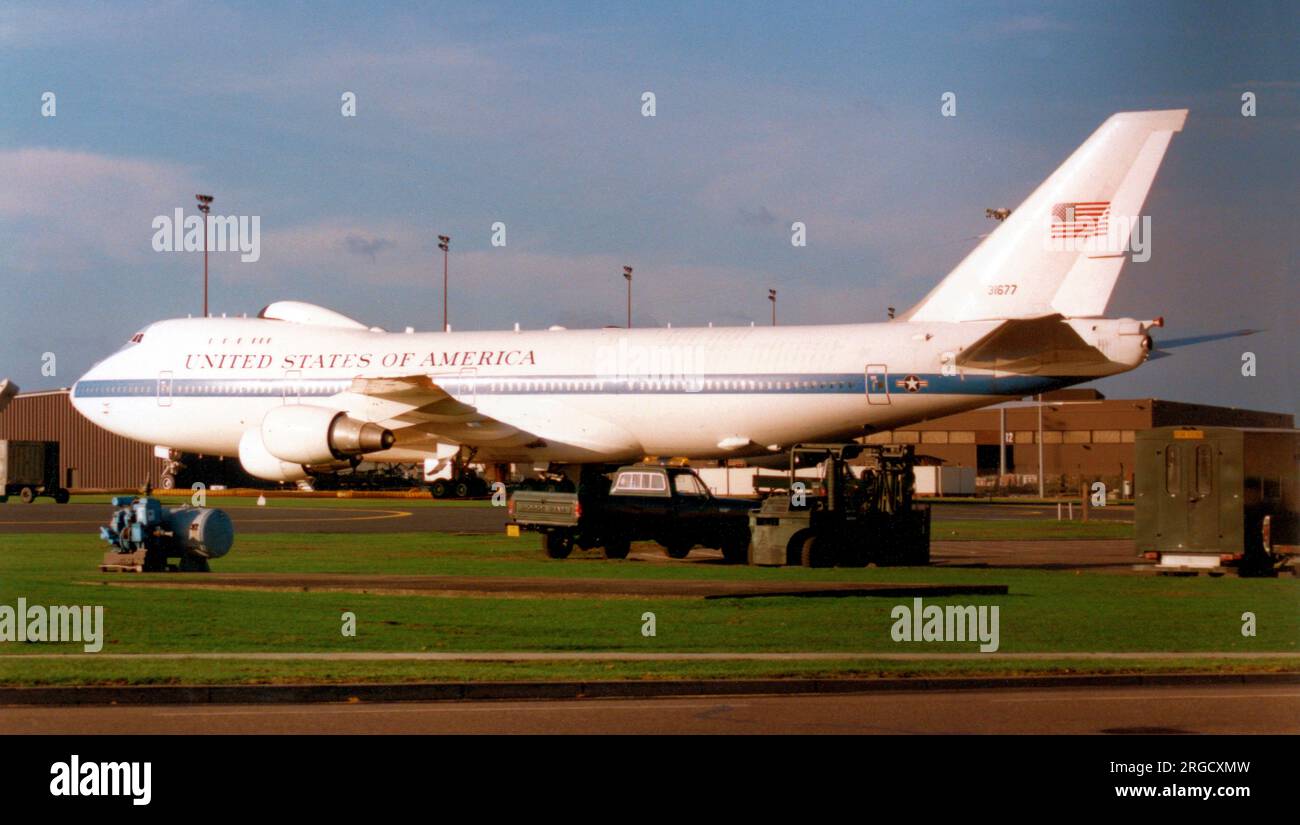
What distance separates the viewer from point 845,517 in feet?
85.3

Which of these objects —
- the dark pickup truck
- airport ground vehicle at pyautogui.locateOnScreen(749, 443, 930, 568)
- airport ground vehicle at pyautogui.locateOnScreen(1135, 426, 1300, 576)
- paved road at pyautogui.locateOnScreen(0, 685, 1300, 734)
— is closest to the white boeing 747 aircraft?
airport ground vehicle at pyautogui.locateOnScreen(1135, 426, 1300, 576)

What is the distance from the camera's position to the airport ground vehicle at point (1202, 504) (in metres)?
25.6

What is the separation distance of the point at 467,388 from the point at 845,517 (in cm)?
1720

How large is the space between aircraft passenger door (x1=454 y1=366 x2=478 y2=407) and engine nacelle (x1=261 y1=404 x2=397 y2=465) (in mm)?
3600

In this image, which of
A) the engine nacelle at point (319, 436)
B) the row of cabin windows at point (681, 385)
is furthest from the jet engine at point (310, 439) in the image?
the row of cabin windows at point (681, 385)

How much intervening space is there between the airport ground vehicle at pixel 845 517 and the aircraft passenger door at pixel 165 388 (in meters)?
23.2

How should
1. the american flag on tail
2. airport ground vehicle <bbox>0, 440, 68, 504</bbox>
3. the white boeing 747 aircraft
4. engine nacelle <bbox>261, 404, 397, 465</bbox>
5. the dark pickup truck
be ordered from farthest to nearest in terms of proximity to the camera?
airport ground vehicle <bbox>0, 440, 68, 504</bbox> < engine nacelle <bbox>261, 404, 397, 465</bbox> < the american flag on tail < the white boeing 747 aircraft < the dark pickup truck

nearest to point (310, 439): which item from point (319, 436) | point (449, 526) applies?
point (319, 436)

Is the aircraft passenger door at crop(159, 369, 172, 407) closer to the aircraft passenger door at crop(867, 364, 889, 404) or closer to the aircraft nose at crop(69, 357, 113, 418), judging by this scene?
the aircraft nose at crop(69, 357, 113, 418)

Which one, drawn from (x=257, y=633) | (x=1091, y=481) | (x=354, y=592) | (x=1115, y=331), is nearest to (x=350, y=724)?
(x=257, y=633)

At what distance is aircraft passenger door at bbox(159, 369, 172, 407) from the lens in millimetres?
44000

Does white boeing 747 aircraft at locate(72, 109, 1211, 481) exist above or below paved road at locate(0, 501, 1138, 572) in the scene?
above
